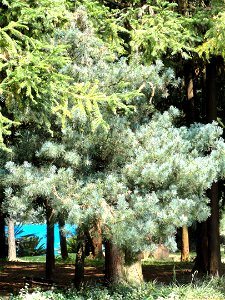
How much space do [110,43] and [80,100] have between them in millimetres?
3541

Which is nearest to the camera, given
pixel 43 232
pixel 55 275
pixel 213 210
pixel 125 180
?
pixel 125 180

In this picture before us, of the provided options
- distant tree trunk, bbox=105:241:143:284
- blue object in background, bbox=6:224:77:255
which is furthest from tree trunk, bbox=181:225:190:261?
distant tree trunk, bbox=105:241:143:284

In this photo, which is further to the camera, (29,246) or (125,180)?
(29,246)

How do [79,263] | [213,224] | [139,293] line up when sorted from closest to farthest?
[139,293] < [79,263] < [213,224]

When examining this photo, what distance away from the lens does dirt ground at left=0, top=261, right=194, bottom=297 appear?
11938mm

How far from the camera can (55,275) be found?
50.4 ft

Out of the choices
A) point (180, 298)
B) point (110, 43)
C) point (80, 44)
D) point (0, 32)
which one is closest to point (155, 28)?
point (110, 43)

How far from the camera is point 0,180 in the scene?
825 cm

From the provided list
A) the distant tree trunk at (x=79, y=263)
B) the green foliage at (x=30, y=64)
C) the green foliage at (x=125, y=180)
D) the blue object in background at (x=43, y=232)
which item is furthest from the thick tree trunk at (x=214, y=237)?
the green foliage at (x=30, y=64)

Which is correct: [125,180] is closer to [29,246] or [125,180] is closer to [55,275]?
[55,275]

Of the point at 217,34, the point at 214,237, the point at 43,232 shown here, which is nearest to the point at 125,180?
the point at 217,34

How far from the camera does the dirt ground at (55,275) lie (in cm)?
1194

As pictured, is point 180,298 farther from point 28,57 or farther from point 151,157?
point 28,57

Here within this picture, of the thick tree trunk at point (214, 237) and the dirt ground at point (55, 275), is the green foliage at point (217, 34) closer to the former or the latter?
the thick tree trunk at point (214, 237)
